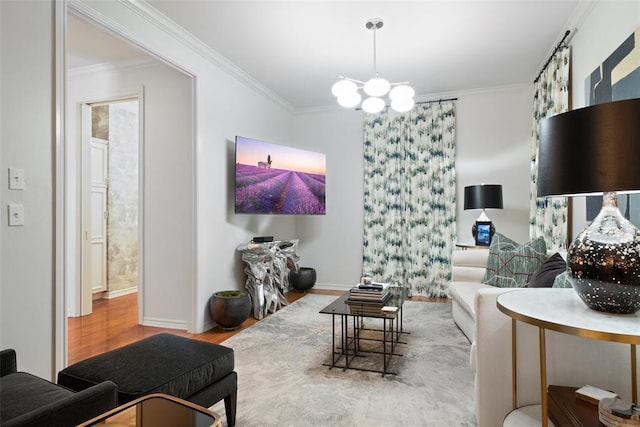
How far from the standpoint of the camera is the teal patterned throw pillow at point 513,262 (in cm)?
292

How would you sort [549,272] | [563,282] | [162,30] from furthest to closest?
[162,30] → [549,272] → [563,282]

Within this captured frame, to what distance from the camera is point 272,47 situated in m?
3.50

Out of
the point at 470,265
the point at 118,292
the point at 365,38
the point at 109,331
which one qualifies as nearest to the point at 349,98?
the point at 365,38

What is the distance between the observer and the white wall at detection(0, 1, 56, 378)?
188 cm

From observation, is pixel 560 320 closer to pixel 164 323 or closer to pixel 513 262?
pixel 513 262

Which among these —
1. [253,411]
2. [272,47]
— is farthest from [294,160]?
[253,411]

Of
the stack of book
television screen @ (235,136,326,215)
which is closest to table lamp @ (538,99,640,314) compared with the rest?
the stack of book

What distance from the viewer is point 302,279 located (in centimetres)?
505

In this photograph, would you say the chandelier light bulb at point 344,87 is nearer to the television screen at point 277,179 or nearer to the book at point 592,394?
the television screen at point 277,179

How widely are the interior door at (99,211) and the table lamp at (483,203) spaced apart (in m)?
4.72

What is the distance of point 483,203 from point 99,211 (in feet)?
16.0

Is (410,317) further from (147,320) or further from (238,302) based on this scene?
(147,320)

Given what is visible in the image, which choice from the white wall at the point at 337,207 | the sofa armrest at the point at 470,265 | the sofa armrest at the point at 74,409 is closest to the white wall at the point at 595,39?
the sofa armrest at the point at 470,265

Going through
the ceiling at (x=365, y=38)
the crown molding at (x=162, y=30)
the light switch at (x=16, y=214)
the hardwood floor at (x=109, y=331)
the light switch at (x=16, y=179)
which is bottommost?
the hardwood floor at (x=109, y=331)
